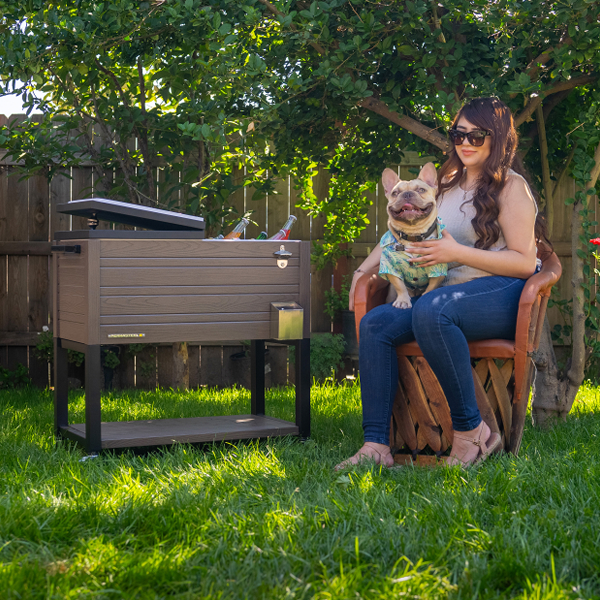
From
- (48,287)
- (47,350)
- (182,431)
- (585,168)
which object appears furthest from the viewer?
(48,287)

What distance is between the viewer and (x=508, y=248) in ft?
8.10

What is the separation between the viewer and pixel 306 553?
162cm

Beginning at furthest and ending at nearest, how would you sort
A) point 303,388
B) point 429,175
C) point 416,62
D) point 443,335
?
point 416,62
point 303,388
point 429,175
point 443,335

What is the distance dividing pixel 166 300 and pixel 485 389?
1220 millimetres

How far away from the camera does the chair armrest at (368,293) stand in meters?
2.68

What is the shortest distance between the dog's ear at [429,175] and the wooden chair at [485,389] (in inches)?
18.9

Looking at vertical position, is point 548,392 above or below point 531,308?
below

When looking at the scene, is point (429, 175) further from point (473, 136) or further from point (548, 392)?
point (548, 392)

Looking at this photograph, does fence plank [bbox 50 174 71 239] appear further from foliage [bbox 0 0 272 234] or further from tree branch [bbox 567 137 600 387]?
tree branch [bbox 567 137 600 387]

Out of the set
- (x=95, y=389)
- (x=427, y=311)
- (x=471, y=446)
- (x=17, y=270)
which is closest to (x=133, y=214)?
(x=95, y=389)

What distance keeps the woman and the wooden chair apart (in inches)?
2.7

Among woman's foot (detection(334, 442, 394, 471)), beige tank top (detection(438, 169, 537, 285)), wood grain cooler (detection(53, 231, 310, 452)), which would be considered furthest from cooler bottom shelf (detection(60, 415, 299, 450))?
beige tank top (detection(438, 169, 537, 285))

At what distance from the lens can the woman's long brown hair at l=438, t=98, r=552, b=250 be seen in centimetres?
249

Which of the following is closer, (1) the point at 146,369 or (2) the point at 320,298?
Answer: (1) the point at 146,369
